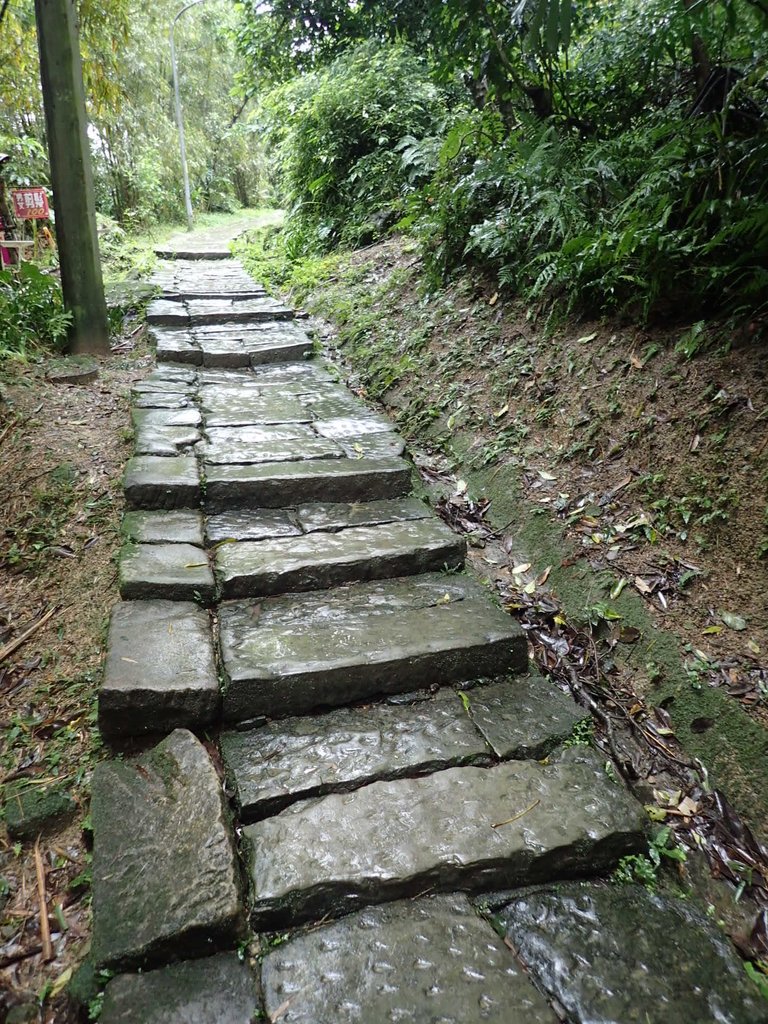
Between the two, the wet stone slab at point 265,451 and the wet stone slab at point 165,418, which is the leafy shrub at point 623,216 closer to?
the wet stone slab at point 265,451

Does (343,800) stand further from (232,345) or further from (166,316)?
(166,316)

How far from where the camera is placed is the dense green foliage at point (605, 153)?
271 centimetres

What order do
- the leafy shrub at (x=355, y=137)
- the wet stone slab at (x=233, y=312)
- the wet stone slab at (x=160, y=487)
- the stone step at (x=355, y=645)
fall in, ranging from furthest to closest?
the leafy shrub at (x=355, y=137) < the wet stone slab at (x=233, y=312) < the wet stone slab at (x=160, y=487) < the stone step at (x=355, y=645)

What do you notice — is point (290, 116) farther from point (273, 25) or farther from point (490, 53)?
point (490, 53)

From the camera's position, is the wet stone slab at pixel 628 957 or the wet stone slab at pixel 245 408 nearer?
the wet stone slab at pixel 628 957

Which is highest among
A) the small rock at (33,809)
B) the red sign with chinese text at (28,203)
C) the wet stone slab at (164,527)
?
the red sign with chinese text at (28,203)

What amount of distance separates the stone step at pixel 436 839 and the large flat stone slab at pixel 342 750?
0.05 m

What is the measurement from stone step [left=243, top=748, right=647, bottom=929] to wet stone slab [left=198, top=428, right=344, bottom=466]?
6.15 ft

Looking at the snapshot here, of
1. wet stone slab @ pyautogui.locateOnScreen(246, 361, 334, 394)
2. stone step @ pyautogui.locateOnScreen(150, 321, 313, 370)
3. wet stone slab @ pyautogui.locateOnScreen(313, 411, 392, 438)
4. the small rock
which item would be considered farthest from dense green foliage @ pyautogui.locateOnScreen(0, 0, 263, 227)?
the small rock

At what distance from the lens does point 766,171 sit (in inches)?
107

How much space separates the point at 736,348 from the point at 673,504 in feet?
2.46

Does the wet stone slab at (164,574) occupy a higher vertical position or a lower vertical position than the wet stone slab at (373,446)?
lower

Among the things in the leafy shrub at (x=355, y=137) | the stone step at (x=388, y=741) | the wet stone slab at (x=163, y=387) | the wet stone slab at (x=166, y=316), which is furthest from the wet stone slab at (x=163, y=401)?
the leafy shrub at (x=355, y=137)

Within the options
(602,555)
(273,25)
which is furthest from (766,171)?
(273,25)
